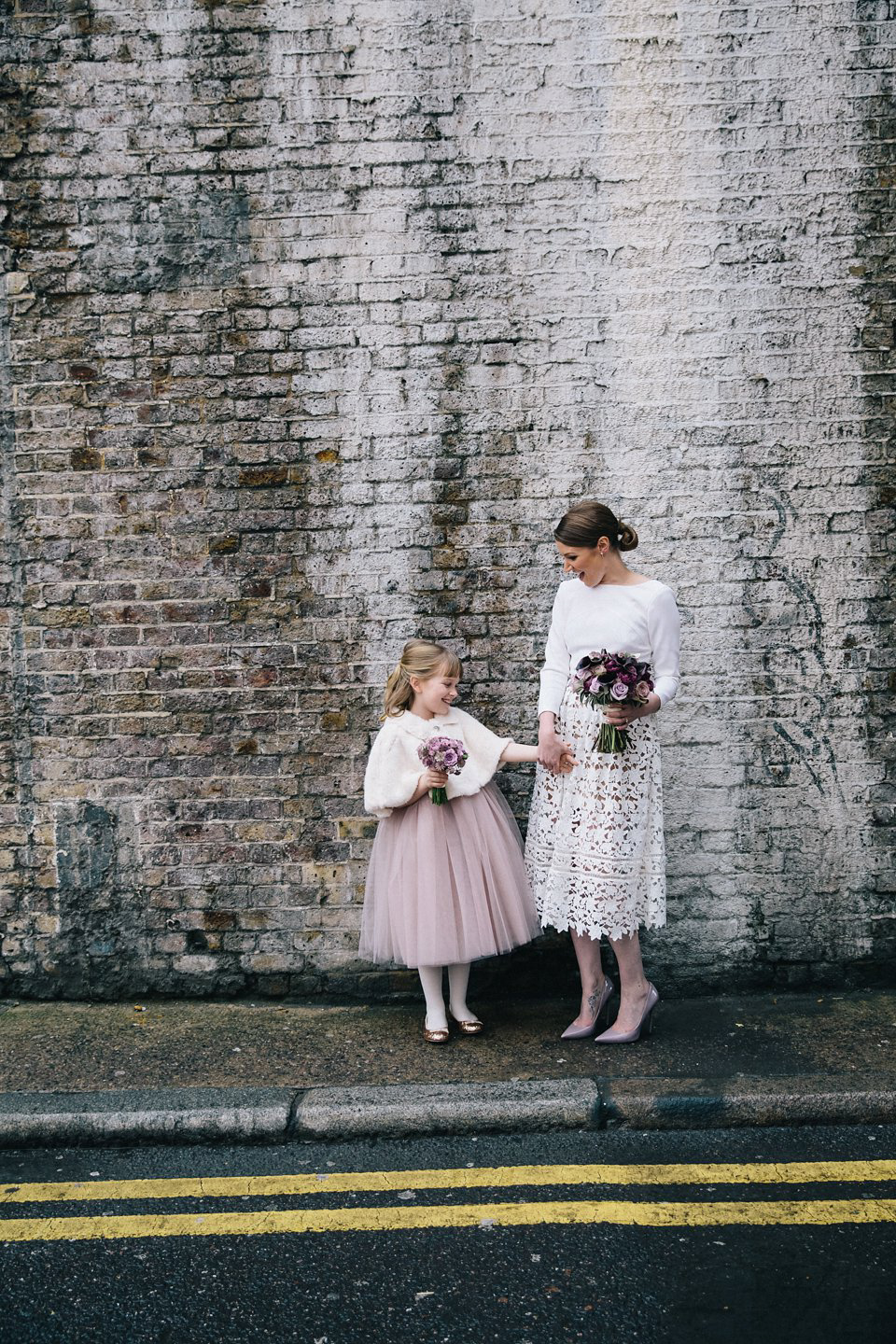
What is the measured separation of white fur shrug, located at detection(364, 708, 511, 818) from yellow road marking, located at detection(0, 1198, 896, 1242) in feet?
5.54

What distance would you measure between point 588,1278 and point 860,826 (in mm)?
2812

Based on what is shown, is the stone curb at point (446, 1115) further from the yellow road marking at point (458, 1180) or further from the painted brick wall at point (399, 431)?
the painted brick wall at point (399, 431)

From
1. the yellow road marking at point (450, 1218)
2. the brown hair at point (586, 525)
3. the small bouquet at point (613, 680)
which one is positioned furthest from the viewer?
the brown hair at point (586, 525)

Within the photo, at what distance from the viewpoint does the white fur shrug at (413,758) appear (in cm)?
475

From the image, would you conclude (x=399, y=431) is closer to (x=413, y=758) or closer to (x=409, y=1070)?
(x=413, y=758)

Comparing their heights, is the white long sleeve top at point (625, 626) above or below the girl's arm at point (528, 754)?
above

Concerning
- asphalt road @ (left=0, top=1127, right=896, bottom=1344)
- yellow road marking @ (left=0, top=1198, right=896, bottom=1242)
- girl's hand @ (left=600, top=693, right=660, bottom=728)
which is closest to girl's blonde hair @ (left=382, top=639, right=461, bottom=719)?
girl's hand @ (left=600, top=693, right=660, bottom=728)

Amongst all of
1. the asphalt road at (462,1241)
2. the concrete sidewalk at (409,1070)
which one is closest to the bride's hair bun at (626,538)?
the concrete sidewalk at (409,1070)

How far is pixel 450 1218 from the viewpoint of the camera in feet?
11.5

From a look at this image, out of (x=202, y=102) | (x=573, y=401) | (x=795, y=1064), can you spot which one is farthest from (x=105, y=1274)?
(x=202, y=102)

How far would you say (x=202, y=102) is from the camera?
5.19m

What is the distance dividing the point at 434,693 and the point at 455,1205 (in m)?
2.01

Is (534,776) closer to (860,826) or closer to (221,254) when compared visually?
Answer: (860,826)

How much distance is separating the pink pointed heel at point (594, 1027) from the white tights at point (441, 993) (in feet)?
1.42
